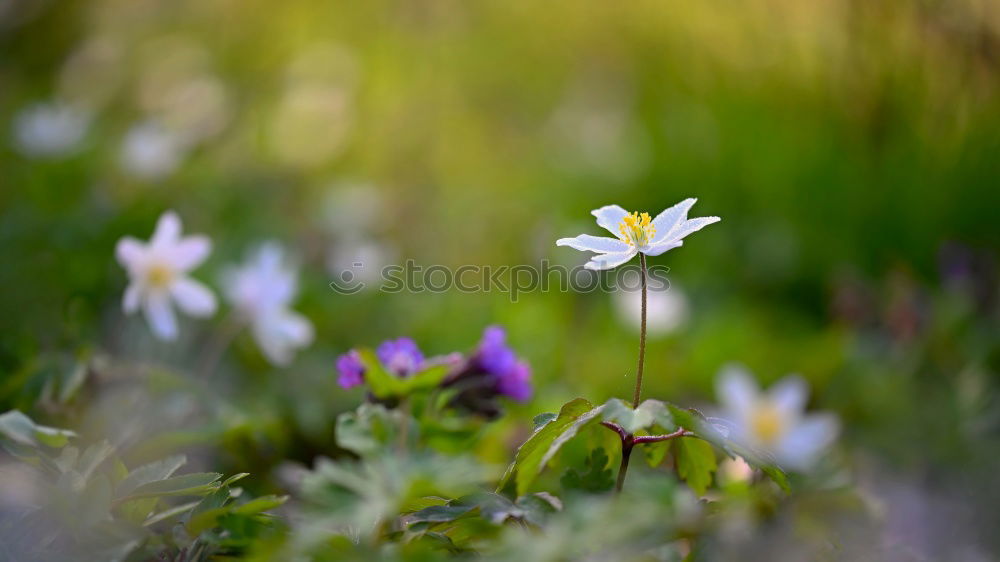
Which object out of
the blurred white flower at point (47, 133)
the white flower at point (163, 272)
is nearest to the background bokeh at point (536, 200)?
the blurred white flower at point (47, 133)

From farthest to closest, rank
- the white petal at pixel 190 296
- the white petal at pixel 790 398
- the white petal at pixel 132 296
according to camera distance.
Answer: the white petal at pixel 790 398
the white petal at pixel 190 296
the white petal at pixel 132 296

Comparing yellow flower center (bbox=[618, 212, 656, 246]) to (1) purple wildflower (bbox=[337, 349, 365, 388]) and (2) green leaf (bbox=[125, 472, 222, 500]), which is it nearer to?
(1) purple wildflower (bbox=[337, 349, 365, 388])

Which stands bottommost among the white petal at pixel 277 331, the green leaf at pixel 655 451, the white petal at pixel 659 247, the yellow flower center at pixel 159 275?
the white petal at pixel 277 331

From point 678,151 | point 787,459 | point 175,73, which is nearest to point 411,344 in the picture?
point 787,459

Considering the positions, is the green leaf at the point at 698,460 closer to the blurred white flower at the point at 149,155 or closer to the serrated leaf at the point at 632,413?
the serrated leaf at the point at 632,413

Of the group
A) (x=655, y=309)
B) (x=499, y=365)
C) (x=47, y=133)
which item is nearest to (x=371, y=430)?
(x=499, y=365)

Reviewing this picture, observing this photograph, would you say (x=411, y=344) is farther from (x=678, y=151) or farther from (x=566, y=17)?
(x=566, y=17)

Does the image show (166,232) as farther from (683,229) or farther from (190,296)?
(683,229)

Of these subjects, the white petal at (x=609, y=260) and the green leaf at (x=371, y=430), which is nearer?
the green leaf at (x=371, y=430)
